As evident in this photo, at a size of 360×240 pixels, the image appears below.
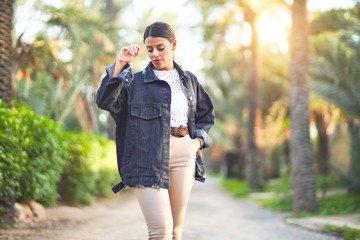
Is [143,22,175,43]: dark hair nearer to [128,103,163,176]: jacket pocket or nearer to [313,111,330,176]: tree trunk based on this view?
[128,103,163,176]: jacket pocket

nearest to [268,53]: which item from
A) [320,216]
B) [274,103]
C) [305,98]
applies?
[274,103]

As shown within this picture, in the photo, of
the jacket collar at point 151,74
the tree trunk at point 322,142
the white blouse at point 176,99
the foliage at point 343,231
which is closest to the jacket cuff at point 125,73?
the jacket collar at point 151,74

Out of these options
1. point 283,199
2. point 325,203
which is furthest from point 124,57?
point 283,199

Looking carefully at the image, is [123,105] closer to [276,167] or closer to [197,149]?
[197,149]

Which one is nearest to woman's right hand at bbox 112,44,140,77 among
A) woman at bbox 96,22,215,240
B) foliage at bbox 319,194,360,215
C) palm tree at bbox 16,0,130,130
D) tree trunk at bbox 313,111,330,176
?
woman at bbox 96,22,215,240

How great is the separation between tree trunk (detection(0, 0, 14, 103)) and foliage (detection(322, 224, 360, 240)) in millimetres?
5155

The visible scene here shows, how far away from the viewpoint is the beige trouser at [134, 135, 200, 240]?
3213mm

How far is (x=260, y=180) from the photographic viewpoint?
19.5 meters

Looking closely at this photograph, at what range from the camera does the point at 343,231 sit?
7.32m

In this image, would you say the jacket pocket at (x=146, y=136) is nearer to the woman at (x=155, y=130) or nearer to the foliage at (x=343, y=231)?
the woman at (x=155, y=130)

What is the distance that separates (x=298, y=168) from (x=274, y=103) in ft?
45.1

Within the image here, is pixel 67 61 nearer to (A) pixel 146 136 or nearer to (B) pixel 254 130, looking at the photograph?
(B) pixel 254 130

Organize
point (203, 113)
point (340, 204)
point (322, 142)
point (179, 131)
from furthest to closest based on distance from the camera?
point (322, 142) → point (340, 204) → point (203, 113) → point (179, 131)

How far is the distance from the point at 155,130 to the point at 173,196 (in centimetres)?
46
